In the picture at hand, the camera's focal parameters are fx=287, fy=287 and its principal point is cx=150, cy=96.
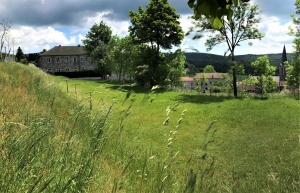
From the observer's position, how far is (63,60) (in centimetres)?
7188

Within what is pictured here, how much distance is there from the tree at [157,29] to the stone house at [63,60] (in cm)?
4389

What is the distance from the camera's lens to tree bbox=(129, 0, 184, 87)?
26.6 m

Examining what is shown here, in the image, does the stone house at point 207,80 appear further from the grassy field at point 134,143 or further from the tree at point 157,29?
the grassy field at point 134,143

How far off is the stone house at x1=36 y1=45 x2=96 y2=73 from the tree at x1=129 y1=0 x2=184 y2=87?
144ft

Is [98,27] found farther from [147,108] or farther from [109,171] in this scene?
[109,171]

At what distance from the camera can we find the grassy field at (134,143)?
8.98 ft

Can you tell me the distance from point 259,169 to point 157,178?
460cm

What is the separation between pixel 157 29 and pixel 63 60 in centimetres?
5033

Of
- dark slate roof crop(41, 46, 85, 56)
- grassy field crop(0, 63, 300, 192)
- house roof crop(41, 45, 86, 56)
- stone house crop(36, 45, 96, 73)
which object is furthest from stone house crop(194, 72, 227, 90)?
dark slate roof crop(41, 46, 85, 56)

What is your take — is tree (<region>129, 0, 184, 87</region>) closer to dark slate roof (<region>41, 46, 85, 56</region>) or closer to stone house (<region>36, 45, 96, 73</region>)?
stone house (<region>36, 45, 96, 73</region>)

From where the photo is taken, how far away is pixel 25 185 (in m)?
2.54

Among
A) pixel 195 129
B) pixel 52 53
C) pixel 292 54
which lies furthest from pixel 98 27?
pixel 195 129

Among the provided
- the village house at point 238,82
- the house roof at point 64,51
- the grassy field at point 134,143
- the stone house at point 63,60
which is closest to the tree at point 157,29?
the village house at point 238,82

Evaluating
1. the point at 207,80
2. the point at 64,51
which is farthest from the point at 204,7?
the point at 207,80
